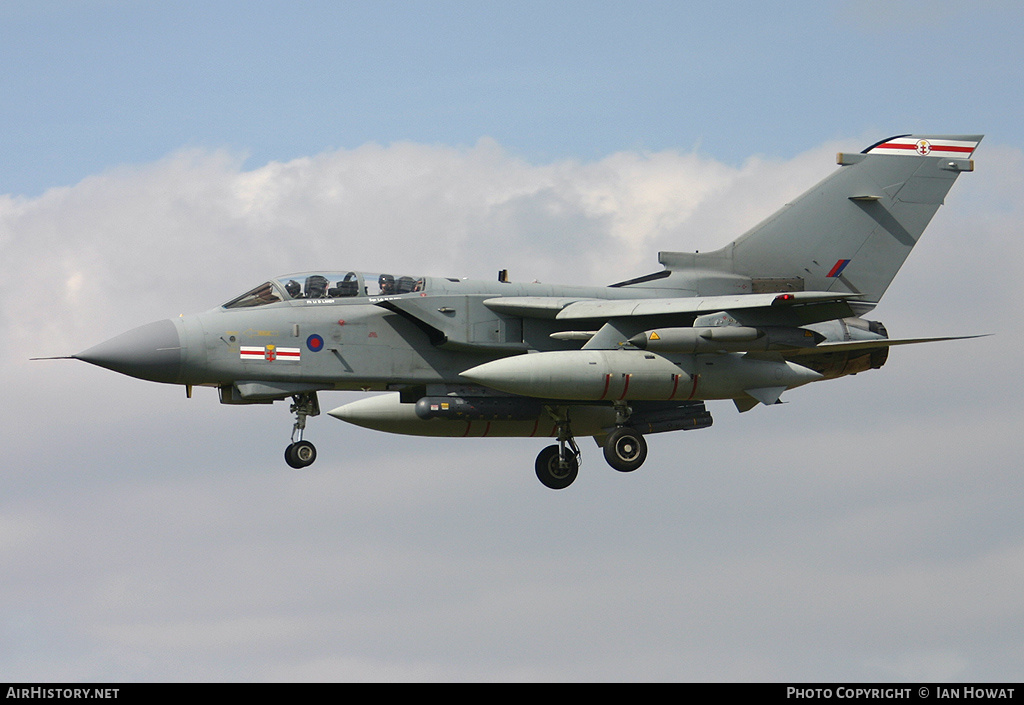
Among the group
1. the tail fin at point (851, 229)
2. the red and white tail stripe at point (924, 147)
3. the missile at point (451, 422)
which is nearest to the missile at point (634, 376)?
the tail fin at point (851, 229)

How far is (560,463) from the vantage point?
24.9 m

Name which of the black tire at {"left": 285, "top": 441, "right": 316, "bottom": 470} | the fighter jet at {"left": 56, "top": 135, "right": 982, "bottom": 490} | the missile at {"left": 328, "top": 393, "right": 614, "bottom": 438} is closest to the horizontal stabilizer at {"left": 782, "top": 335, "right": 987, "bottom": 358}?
the fighter jet at {"left": 56, "top": 135, "right": 982, "bottom": 490}

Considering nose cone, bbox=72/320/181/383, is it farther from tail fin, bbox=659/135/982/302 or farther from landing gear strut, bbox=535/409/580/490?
tail fin, bbox=659/135/982/302

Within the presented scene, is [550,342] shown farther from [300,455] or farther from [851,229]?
[851,229]

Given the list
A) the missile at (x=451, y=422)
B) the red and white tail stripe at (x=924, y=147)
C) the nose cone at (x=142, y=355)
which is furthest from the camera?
the red and white tail stripe at (x=924, y=147)

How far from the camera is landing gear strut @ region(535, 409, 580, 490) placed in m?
24.7

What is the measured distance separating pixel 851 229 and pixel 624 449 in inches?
229

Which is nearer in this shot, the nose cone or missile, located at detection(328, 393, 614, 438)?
the nose cone

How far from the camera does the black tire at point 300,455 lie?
21.8 metres

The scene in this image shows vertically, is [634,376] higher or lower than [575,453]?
higher

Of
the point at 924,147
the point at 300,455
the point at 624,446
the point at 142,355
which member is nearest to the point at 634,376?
the point at 624,446

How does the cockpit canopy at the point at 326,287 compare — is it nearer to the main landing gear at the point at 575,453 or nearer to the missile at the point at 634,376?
the missile at the point at 634,376

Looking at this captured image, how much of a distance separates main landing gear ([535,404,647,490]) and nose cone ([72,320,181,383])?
250 inches

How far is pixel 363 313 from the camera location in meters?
22.2
